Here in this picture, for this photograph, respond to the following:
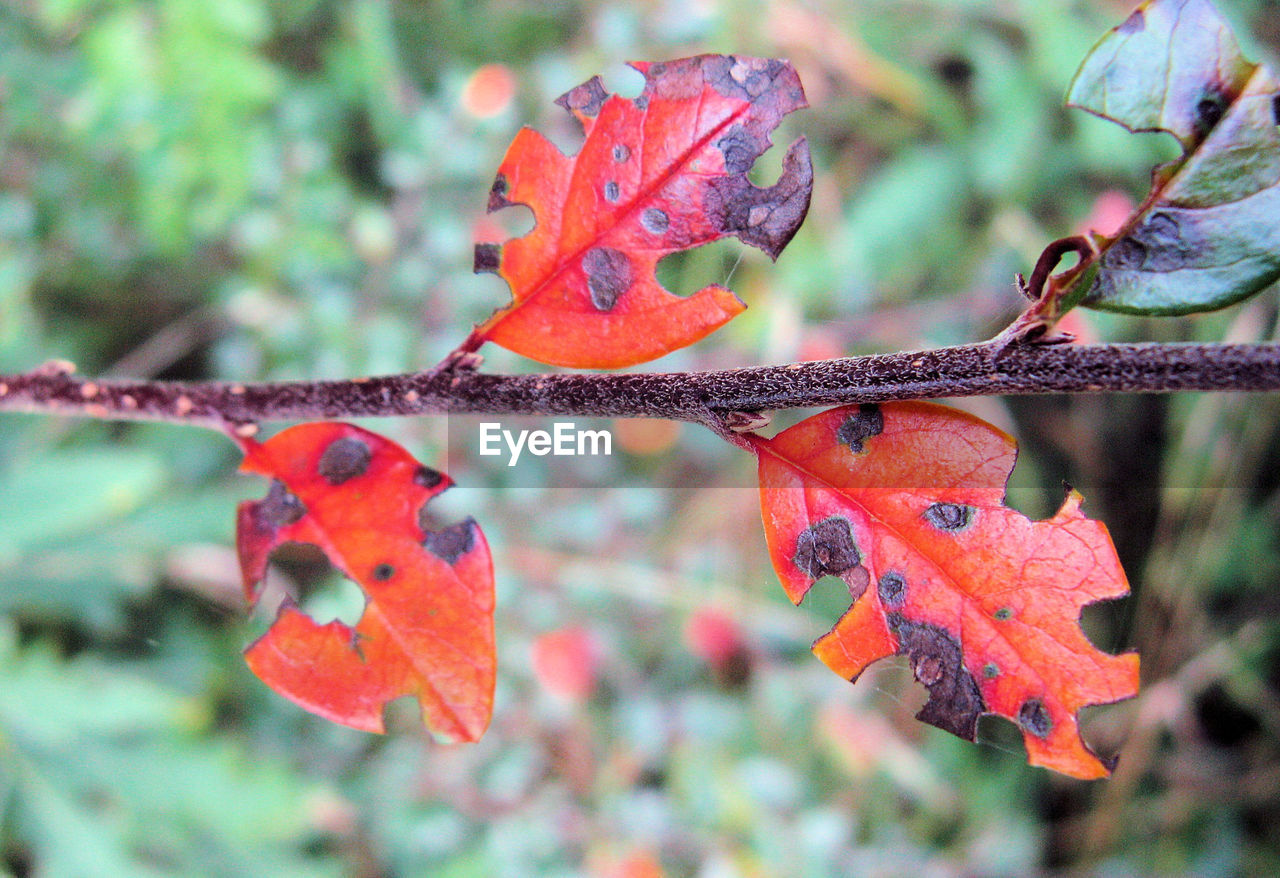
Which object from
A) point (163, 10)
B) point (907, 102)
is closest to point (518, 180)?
point (163, 10)

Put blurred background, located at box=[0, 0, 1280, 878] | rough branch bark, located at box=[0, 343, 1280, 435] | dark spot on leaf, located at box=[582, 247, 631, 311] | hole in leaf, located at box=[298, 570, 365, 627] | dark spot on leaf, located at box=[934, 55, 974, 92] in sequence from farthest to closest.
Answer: dark spot on leaf, located at box=[934, 55, 974, 92] → blurred background, located at box=[0, 0, 1280, 878] → hole in leaf, located at box=[298, 570, 365, 627] → dark spot on leaf, located at box=[582, 247, 631, 311] → rough branch bark, located at box=[0, 343, 1280, 435]

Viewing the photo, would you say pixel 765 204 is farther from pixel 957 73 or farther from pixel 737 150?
pixel 957 73

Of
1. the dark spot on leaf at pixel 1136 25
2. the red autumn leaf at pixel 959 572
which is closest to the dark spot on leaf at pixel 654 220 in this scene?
the red autumn leaf at pixel 959 572

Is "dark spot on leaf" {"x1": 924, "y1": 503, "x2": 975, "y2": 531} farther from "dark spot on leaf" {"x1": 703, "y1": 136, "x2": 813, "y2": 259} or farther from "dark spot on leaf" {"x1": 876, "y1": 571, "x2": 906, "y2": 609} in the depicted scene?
"dark spot on leaf" {"x1": 703, "y1": 136, "x2": 813, "y2": 259}

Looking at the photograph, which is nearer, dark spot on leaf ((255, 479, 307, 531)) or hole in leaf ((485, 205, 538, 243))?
dark spot on leaf ((255, 479, 307, 531))

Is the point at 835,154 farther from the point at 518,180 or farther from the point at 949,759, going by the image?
the point at 518,180

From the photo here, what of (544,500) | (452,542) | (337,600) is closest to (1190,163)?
(452,542)

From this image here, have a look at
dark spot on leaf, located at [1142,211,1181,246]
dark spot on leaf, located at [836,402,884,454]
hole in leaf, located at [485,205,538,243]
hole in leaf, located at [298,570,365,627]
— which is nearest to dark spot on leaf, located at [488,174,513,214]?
dark spot on leaf, located at [836,402,884,454]
